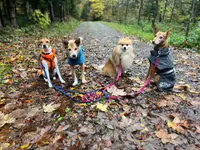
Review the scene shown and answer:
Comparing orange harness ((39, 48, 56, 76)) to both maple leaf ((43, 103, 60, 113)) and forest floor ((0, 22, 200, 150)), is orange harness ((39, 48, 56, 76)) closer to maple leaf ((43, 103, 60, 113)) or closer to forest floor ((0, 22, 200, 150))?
forest floor ((0, 22, 200, 150))

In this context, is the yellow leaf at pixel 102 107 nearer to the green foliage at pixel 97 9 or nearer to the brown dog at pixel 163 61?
the brown dog at pixel 163 61

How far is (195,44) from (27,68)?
31.4 ft

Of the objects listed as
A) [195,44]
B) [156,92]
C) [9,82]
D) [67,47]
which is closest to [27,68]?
[9,82]

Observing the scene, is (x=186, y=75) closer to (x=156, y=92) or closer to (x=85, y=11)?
(x=156, y=92)

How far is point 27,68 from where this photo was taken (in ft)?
19.2

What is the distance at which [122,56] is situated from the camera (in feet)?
14.3

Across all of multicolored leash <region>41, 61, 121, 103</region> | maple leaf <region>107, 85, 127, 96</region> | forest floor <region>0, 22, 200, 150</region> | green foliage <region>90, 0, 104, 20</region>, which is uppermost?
green foliage <region>90, 0, 104, 20</region>

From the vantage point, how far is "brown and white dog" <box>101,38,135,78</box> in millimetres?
4164

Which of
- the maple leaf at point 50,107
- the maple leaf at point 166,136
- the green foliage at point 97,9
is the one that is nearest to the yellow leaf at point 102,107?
the maple leaf at point 50,107

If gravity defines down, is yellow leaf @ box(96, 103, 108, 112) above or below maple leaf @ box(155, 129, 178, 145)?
above

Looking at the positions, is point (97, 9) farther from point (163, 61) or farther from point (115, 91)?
point (163, 61)

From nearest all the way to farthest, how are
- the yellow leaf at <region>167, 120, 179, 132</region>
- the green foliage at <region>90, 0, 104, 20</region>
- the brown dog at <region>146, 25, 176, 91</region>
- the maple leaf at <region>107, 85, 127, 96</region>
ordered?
the yellow leaf at <region>167, 120, 179, 132</region> → the brown dog at <region>146, 25, 176, 91</region> → the maple leaf at <region>107, 85, 127, 96</region> → the green foliage at <region>90, 0, 104, 20</region>

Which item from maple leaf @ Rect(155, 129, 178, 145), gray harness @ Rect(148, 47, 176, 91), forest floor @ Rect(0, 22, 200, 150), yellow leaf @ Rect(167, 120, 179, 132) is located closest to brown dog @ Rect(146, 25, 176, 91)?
gray harness @ Rect(148, 47, 176, 91)

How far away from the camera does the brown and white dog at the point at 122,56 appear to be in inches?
164
